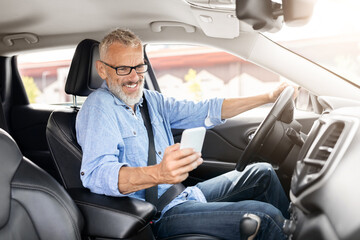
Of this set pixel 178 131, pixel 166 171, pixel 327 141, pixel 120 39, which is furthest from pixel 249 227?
pixel 178 131

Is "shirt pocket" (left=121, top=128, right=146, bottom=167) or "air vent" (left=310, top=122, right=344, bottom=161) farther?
"shirt pocket" (left=121, top=128, right=146, bottom=167)

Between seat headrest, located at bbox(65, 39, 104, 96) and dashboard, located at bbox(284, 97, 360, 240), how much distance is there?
1232 millimetres

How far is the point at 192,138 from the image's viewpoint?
4.68 ft

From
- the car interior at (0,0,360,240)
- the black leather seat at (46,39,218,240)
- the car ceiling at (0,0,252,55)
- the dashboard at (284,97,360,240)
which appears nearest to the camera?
the dashboard at (284,97,360,240)

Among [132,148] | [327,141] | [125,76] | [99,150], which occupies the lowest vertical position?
[132,148]

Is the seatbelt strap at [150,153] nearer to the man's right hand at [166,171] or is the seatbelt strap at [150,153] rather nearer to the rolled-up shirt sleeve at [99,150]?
the rolled-up shirt sleeve at [99,150]

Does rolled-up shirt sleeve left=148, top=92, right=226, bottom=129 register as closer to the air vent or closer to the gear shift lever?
the gear shift lever

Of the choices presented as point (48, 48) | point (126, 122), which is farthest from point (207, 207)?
point (48, 48)

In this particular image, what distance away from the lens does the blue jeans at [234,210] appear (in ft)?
5.49

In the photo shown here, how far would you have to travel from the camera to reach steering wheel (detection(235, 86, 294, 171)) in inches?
69.9

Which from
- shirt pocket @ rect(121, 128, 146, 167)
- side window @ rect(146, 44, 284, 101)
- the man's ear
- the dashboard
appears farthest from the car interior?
side window @ rect(146, 44, 284, 101)

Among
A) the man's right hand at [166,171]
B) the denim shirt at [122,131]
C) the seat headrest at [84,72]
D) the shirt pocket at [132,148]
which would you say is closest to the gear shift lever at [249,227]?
the man's right hand at [166,171]

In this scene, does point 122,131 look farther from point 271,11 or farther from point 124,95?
point 271,11

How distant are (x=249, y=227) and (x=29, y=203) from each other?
2.48ft
